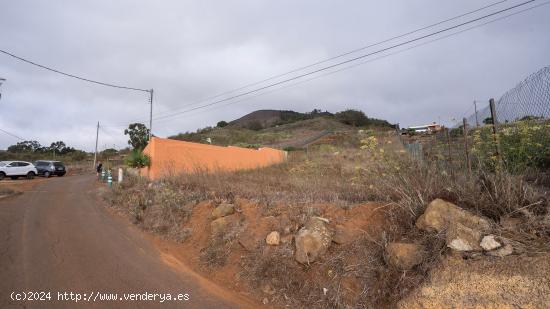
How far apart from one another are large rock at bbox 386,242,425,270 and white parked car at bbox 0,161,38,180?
3122 cm

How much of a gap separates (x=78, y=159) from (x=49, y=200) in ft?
160

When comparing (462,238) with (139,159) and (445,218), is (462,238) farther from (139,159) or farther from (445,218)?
(139,159)

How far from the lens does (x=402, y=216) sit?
458 cm

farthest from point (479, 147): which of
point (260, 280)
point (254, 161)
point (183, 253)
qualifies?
point (254, 161)

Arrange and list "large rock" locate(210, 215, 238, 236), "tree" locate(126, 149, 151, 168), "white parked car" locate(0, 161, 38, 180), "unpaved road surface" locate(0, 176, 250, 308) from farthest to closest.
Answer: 1. "white parked car" locate(0, 161, 38, 180)
2. "tree" locate(126, 149, 151, 168)
3. "large rock" locate(210, 215, 238, 236)
4. "unpaved road surface" locate(0, 176, 250, 308)

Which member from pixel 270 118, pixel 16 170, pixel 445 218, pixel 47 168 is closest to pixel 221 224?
pixel 445 218

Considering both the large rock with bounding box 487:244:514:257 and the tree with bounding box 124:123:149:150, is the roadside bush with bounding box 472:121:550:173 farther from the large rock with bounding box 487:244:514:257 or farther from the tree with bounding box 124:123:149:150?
the tree with bounding box 124:123:149:150

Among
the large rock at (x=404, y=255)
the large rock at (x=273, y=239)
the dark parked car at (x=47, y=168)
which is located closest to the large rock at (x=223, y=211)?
the large rock at (x=273, y=239)

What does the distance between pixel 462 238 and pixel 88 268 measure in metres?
5.48

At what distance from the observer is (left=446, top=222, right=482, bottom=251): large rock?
12.2 ft

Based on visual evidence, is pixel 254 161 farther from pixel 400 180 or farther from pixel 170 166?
pixel 400 180

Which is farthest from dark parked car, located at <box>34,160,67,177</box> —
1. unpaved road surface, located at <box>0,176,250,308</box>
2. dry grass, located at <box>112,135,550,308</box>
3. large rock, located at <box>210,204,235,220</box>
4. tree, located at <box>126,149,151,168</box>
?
dry grass, located at <box>112,135,550,308</box>

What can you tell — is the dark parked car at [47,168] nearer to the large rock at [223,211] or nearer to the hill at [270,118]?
the large rock at [223,211]

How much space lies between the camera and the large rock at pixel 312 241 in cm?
471
